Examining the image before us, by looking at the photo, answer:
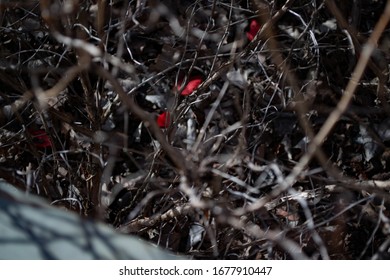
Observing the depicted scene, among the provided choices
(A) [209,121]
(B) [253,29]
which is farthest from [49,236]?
(B) [253,29]

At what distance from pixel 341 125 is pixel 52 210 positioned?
1.71 metres

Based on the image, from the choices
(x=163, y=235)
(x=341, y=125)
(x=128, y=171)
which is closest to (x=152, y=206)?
(x=163, y=235)

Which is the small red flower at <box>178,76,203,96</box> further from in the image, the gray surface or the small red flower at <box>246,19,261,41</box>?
the gray surface

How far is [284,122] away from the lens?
315 centimetres

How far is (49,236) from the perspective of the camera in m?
1.71

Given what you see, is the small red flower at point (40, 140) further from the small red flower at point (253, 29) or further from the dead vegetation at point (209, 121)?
the small red flower at point (253, 29)

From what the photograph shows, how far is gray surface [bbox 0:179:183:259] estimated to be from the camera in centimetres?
171

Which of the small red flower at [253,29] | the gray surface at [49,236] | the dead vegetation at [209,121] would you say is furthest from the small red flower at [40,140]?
the gray surface at [49,236]

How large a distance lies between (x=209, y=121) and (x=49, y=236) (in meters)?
1.01

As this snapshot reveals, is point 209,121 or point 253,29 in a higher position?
point 253,29

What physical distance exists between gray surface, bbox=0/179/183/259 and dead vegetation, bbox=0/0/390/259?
29.2 inches

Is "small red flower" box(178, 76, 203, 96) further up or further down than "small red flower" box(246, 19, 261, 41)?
further down

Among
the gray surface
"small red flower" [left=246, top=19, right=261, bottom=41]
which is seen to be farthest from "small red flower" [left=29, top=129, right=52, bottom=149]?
the gray surface

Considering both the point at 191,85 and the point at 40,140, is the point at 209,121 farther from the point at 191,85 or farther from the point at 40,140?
the point at 40,140
